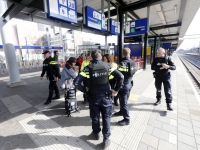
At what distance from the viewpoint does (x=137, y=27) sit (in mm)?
7008

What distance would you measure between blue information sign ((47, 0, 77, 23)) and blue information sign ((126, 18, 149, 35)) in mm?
4510

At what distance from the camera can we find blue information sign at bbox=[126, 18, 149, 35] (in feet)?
22.0

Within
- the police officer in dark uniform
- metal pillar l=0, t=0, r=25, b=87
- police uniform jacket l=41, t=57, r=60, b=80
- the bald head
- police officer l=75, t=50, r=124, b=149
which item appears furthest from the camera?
metal pillar l=0, t=0, r=25, b=87

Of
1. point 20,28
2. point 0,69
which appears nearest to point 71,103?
point 0,69

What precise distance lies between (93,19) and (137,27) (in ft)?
11.7

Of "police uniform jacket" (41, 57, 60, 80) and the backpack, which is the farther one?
"police uniform jacket" (41, 57, 60, 80)

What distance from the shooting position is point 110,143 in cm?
211

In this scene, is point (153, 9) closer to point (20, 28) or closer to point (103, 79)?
point (103, 79)

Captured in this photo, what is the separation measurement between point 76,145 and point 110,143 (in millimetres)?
660

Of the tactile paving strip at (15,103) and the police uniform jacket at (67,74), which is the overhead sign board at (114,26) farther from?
the tactile paving strip at (15,103)

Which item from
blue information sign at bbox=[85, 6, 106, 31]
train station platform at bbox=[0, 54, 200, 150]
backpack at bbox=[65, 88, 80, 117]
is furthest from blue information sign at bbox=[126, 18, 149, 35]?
backpack at bbox=[65, 88, 80, 117]

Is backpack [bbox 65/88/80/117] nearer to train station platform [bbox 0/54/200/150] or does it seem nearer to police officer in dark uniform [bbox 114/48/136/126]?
train station platform [bbox 0/54/200/150]

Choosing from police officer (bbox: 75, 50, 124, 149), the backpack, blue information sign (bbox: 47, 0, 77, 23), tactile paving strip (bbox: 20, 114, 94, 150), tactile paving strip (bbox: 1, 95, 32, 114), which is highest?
blue information sign (bbox: 47, 0, 77, 23)

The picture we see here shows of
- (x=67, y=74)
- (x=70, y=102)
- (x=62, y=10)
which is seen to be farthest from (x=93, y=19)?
(x=70, y=102)
